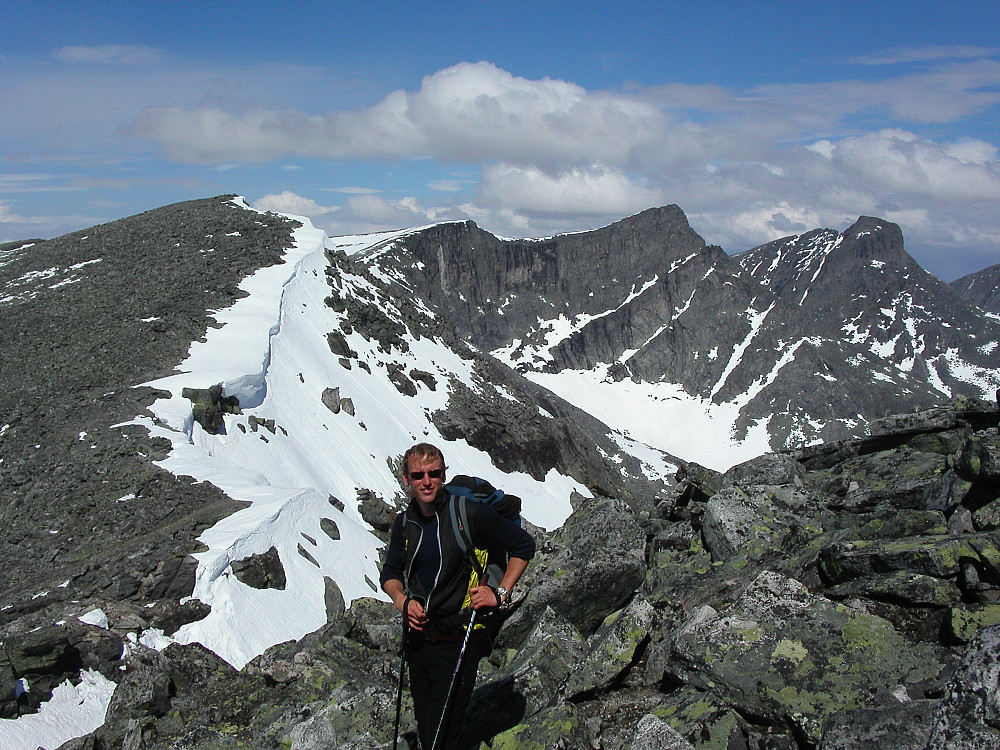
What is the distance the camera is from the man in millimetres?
6492

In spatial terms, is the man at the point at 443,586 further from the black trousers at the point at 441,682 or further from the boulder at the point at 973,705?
the boulder at the point at 973,705

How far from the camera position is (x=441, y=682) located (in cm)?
667

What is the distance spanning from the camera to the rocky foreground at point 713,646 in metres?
6.43

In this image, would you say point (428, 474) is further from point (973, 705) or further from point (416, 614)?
point (973, 705)

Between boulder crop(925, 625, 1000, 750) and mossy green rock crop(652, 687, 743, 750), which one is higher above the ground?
boulder crop(925, 625, 1000, 750)

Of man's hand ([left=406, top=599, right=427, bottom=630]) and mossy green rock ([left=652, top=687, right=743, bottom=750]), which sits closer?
mossy green rock ([left=652, top=687, right=743, bottom=750])

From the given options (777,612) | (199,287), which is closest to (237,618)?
(777,612)

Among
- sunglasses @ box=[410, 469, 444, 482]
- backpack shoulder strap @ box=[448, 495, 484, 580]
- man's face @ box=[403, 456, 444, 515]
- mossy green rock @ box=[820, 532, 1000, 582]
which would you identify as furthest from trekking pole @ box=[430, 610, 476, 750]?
mossy green rock @ box=[820, 532, 1000, 582]

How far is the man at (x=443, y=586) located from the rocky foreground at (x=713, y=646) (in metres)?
1.09

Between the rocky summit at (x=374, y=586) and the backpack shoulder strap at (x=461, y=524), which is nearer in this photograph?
the backpack shoulder strap at (x=461, y=524)

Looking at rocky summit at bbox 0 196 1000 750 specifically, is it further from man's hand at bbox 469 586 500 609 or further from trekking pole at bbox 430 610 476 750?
man's hand at bbox 469 586 500 609

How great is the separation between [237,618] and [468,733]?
11.7 m

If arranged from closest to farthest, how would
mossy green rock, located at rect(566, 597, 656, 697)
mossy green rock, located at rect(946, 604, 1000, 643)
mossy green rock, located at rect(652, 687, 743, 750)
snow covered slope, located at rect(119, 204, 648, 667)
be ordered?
mossy green rock, located at rect(652, 687, 743, 750), mossy green rock, located at rect(946, 604, 1000, 643), mossy green rock, located at rect(566, 597, 656, 697), snow covered slope, located at rect(119, 204, 648, 667)

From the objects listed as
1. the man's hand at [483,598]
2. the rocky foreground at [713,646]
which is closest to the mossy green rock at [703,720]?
the rocky foreground at [713,646]
